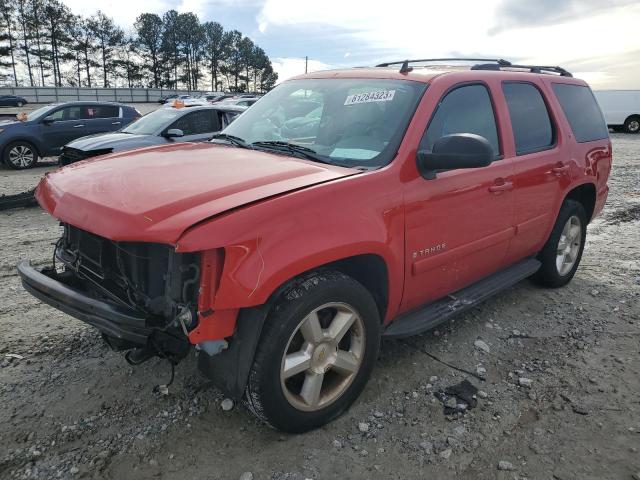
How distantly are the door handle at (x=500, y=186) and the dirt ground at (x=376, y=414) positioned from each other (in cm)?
113

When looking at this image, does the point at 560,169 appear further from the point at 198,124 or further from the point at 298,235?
the point at 198,124

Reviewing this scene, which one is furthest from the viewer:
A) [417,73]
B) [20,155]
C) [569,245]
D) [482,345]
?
[20,155]

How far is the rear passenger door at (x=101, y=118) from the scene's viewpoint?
12.7 meters

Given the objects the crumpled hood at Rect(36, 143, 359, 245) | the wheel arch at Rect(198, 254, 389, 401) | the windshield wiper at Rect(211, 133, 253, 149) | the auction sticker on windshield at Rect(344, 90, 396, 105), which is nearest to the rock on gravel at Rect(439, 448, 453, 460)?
the wheel arch at Rect(198, 254, 389, 401)

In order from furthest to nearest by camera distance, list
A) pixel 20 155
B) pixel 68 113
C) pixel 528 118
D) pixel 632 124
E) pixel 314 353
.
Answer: pixel 632 124, pixel 68 113, pixel 20 155, pixel 528 118, pixel 314 353

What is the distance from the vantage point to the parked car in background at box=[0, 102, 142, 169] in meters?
11.5

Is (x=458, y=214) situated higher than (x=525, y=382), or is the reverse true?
(x=458, y=214)

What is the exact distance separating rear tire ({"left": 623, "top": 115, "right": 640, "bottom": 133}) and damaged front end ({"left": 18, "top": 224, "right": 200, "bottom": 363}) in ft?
89.0

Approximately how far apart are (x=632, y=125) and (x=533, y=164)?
24874 millimetres

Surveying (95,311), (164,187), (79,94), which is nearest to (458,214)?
(164,187)

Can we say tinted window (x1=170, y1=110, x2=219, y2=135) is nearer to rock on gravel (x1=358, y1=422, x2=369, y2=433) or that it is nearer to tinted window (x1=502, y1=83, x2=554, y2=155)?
tinted window (x1=502, y1=83, x2=554, y2=155)

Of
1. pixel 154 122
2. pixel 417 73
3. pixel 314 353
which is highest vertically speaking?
pixel 417 73

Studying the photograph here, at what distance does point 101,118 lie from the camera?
12.9 meters

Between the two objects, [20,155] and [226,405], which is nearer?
[226,405]
